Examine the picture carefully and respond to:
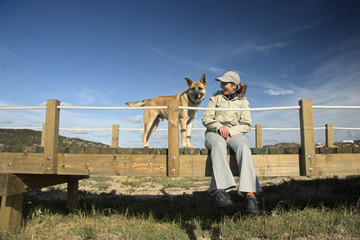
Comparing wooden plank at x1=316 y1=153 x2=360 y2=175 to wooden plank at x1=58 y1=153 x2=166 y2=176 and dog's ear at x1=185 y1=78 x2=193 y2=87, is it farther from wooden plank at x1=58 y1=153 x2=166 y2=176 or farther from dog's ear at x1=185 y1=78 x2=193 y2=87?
dog's ear at x1=185 y1=78 x2=193 y2=87

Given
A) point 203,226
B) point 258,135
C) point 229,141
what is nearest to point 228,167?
point 229,141

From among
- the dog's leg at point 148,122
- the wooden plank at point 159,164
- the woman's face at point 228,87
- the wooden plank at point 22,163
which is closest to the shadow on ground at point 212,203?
the wooden plank at point 159,164

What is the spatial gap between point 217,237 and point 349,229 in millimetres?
2078

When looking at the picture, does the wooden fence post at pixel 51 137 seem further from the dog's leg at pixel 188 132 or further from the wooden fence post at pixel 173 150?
the dog's leg at pixel 188 132

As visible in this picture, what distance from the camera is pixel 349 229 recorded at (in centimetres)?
366

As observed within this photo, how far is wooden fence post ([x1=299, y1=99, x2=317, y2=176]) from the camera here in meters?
3.55

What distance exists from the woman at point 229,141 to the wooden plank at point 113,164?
0.91 meters

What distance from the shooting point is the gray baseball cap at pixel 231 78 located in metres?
3.78

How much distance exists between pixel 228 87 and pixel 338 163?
6.96 feet

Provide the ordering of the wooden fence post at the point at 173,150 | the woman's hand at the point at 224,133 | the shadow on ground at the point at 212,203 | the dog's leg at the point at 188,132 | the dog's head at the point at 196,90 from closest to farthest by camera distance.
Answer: the woman's hand at the point at 224,133 → the wooden fence post at the point at 173,150 → the shadow on ground at the point at 212,203 → the dog's leg at the point at 188,132 → the dog's head at the point at 196,90

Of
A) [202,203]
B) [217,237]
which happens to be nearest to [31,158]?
[217,237]

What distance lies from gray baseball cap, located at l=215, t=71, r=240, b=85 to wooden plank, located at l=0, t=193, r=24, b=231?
4.24m

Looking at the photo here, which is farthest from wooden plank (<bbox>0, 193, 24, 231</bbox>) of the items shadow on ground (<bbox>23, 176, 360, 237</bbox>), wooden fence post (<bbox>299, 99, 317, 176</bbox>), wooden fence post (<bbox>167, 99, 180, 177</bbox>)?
wooden fence post (<bbox>299, 99, 317, 176</bbox>)

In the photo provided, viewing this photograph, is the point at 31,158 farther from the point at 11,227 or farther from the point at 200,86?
the point at 200,86
